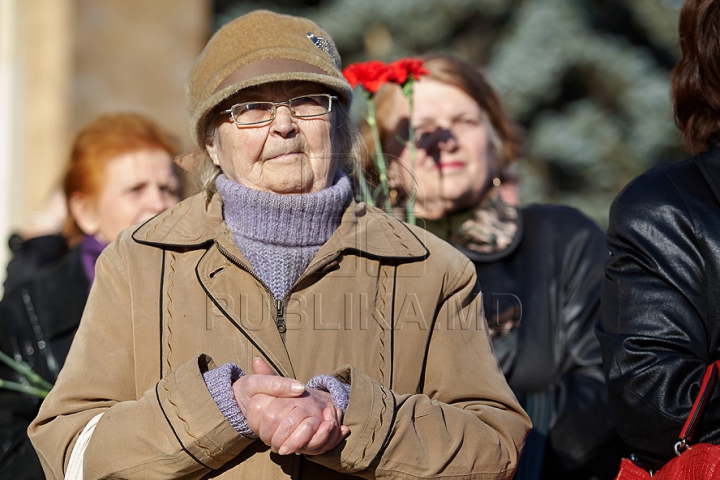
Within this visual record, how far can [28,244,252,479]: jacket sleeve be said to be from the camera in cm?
194

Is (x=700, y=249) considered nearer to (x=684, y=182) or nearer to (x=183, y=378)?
(x=684, y=182)

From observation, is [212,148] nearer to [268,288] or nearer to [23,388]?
[268,288]

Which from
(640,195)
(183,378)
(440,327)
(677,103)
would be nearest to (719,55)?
(677,103)

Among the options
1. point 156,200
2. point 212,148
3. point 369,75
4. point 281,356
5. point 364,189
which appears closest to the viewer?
point 281,356

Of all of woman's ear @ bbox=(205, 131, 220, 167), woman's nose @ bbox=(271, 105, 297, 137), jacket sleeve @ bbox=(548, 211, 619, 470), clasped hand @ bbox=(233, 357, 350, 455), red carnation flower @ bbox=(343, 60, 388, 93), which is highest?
red carnation flower @ bbox=(343, 60, 388, 93)

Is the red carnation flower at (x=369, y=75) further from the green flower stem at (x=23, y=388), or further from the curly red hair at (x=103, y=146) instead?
the green flower stem at (x=23, y=388)

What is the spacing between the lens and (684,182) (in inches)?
88.4

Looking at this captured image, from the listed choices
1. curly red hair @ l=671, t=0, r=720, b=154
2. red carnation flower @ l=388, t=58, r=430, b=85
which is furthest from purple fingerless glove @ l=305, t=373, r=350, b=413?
red carnation flower @ l=388, t=58, r=430, b=85

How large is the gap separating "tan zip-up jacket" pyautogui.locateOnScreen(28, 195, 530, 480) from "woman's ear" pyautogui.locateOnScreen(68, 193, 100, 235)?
4.95 feet

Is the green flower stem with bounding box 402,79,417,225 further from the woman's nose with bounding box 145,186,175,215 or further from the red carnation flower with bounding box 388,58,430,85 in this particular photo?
the woman's nose with bounding box 145,186,175,215

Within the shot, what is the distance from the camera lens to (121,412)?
2.01m

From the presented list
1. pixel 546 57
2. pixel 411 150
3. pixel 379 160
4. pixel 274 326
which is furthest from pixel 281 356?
pixel 546 57

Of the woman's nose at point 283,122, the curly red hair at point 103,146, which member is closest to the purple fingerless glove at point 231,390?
the woman's nose at point 283,122

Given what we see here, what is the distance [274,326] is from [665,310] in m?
0.96
